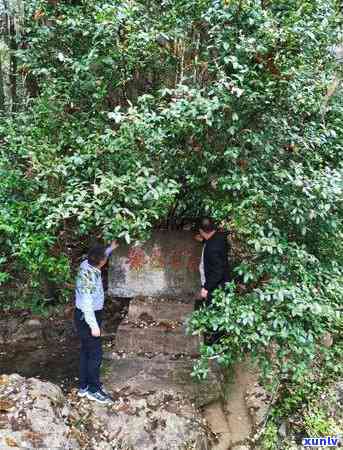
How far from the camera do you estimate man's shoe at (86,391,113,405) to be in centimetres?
461

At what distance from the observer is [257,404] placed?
17.1 ft

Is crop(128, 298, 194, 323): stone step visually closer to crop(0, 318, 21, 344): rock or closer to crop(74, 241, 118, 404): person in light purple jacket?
crop(74, 241, 118, 404): person in light purple jacket

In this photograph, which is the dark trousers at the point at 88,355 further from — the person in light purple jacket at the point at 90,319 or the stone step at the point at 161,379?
the stone step at the point at 161,379

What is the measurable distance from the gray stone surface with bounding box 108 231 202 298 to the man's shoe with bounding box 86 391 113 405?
2.10 metres

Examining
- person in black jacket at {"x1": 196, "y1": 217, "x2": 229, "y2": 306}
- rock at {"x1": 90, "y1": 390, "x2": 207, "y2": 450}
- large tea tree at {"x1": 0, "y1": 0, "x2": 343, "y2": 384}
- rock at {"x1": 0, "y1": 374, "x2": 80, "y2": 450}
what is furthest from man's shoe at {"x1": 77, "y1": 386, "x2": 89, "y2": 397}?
person in black jacket at {"x1": 196, "y1": 217, "x2": 229, "y2": 306}

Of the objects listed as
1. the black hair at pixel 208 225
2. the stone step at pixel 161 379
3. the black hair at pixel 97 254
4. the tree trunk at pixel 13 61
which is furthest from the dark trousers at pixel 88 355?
the tree trunk at pixel 13 61

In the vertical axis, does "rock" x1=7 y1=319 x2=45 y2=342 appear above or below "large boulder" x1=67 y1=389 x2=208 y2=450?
above

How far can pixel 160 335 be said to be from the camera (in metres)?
5.81

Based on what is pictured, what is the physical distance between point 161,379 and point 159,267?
6.08ft

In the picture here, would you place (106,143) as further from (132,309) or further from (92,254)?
(132,309)

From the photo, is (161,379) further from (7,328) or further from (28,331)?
(7,328)

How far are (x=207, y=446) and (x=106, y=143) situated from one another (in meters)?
3.51


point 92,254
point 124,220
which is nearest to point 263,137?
point 124,220

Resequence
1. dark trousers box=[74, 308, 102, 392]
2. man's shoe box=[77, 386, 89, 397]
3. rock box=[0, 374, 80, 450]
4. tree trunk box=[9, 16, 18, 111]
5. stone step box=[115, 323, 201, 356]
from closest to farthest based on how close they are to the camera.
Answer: rock box=[0, 374, 80, 450], dark trousers box=[74, 308, 102, 392], man's shoe box=[77, 386, 89, 397], stone step box=[115, 323, 201, 356], tree trunk box=[9, 16, 18, 111]
